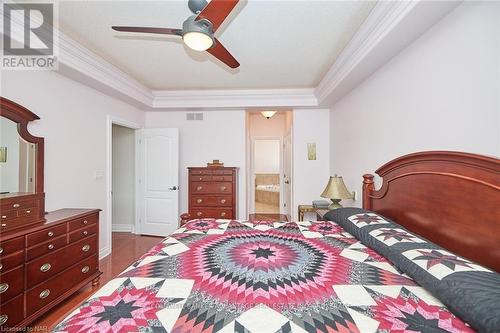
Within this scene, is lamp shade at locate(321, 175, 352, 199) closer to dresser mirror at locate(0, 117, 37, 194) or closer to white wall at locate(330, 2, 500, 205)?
white wall at locate(330, 2, 500, 205)

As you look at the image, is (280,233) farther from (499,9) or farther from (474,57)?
(499,9)

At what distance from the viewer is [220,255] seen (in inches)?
55.5

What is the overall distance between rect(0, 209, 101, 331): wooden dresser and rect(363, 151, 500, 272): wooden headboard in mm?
2981

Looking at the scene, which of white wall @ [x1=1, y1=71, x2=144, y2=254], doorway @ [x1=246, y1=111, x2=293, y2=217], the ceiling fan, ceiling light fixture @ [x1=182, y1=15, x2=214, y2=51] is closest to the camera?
the ceiling fan

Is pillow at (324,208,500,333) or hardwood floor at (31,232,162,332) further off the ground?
pillow at (324,208,500,333)

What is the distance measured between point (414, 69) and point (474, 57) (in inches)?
21.5

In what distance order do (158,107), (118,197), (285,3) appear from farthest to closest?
(118,197) < (158,107) < (285,3)

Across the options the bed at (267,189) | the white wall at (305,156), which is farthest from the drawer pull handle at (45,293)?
the bed at (267,189)

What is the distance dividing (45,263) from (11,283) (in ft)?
0.84

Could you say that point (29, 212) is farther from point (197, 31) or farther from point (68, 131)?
point (197, 31)

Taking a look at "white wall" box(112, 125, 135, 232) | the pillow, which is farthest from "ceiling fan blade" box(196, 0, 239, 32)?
"white wall" box(112, 125, 135, 232)

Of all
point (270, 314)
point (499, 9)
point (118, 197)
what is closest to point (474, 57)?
point (499, 9)

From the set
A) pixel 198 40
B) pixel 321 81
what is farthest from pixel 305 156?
pixel 198 40

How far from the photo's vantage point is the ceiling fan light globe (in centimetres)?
150
